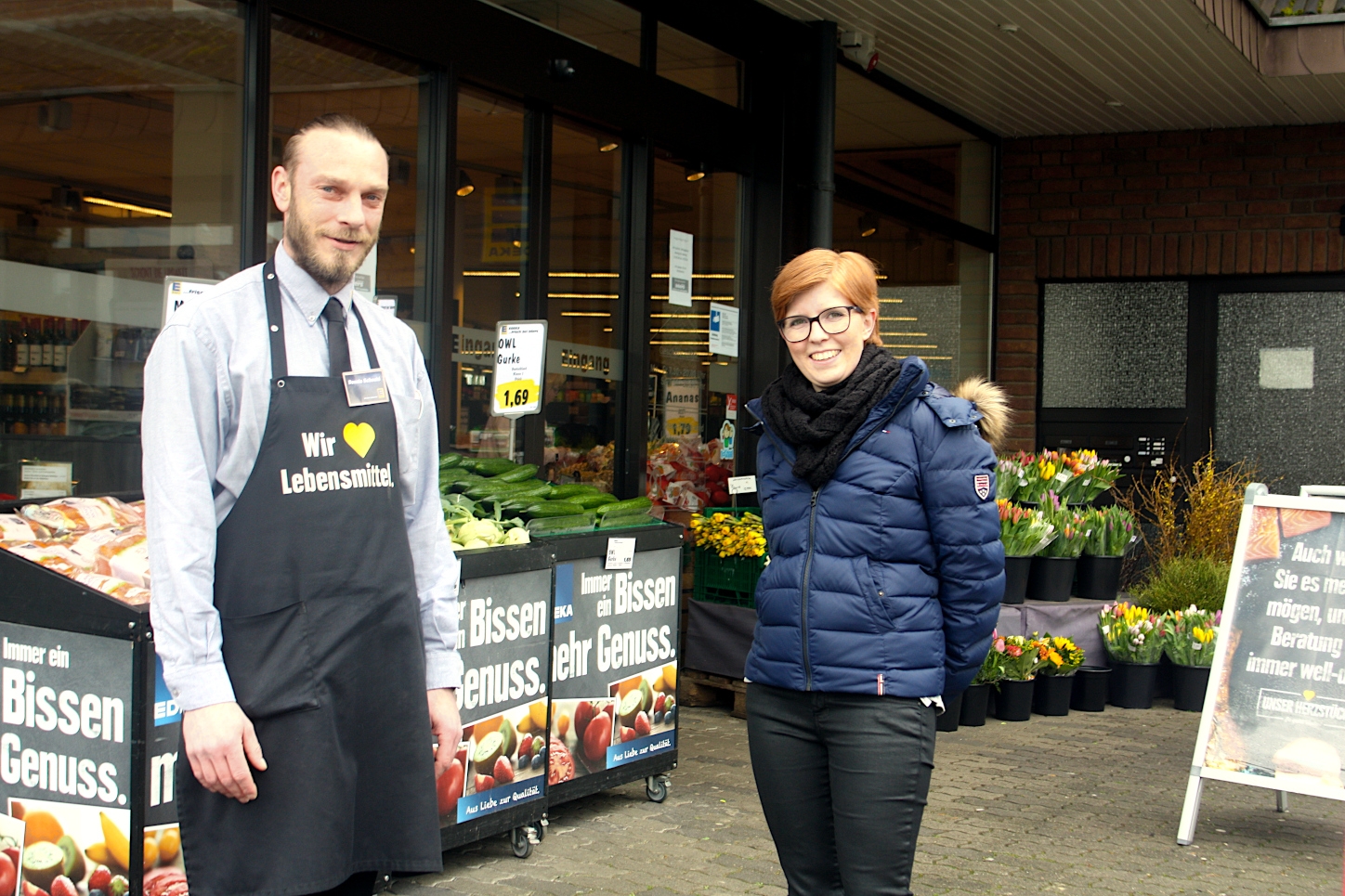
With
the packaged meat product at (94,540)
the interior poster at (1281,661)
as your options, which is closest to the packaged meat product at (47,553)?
the packaged meat product at (94,540)

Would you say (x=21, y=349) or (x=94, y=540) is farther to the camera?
(x=21, y=349)

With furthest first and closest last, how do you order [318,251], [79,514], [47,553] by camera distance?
[79,514] < [47,553] < [318,251]

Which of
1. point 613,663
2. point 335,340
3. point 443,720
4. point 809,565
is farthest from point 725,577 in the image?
point 335,340

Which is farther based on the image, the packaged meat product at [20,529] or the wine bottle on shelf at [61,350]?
the wine bottle on shelf at [61,350]

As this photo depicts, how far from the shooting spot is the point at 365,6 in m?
5.16

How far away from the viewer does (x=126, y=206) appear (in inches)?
181

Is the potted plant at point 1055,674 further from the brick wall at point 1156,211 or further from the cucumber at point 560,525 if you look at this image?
the brick wall at point 1156,211

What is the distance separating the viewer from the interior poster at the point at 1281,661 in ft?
15.9

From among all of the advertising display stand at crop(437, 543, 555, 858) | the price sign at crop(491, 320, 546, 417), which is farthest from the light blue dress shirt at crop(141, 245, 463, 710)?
the price sign at crop(491, 320, 546, 417)

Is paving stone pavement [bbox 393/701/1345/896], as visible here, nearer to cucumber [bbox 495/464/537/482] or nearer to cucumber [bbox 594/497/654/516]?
cucumber [bbox 594/497/654/516]

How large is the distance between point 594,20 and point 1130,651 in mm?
4413

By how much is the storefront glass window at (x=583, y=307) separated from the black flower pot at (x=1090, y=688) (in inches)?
112

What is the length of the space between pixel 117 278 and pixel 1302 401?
28.8 feet

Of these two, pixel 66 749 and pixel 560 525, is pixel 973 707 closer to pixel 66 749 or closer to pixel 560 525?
pixel 560 525
